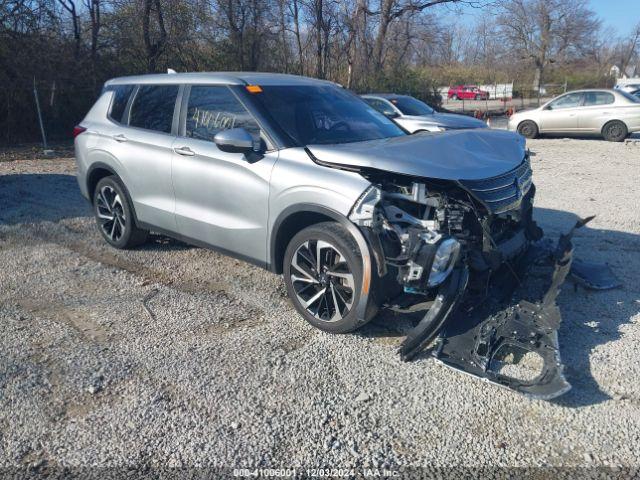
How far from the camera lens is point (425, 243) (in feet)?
11.5

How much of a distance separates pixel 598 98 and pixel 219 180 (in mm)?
15492

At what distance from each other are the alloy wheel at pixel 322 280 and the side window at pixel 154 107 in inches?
79.9

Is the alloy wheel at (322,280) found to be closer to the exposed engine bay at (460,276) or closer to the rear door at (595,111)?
the exposed engine bay at (460,276)

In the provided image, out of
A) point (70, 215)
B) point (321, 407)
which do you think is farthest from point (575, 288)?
point (70, 215)

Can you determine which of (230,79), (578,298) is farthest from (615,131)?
(230,79)

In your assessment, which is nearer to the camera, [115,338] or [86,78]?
[115,338]

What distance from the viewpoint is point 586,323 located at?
13.9 ft

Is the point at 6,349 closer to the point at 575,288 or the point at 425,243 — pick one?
the point at 425,243

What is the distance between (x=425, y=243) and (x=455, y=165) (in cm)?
70

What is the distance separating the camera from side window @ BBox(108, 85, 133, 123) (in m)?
5.84

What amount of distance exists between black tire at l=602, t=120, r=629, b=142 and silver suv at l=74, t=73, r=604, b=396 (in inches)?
526

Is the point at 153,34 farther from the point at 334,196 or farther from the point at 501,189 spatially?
the point at 501,189

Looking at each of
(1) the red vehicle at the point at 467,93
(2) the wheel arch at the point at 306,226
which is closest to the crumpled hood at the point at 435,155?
(2) the wheel arch at the point at 306,226

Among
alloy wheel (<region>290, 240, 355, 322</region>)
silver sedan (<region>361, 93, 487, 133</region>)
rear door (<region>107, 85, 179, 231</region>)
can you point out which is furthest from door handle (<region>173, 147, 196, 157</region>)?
silver sedan (<region>361, 93, 487, 133</region>)
